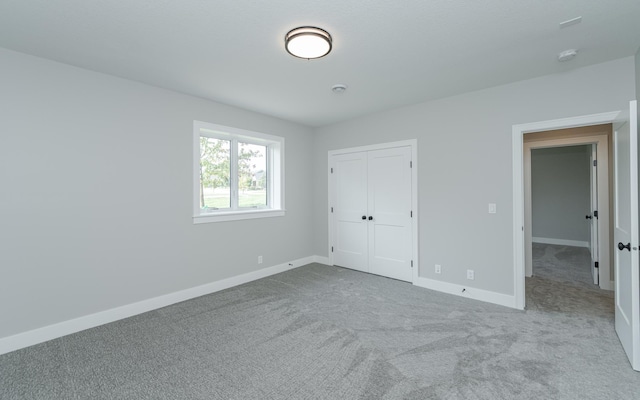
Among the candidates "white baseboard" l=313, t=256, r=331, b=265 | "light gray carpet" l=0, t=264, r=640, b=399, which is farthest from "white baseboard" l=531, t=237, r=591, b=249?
"white baseboard" l=313, t=256, r=331, b=265

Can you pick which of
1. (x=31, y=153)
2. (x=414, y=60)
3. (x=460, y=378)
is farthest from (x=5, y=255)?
(x=414, y=60)

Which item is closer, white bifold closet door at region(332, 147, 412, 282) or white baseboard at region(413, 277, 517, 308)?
white baseboard at region(413, 277, 517, 308)

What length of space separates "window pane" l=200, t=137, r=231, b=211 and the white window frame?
0.07 metres

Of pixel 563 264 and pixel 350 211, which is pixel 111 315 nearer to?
pixel 350 211

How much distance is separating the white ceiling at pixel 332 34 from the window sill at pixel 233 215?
160 centimetres

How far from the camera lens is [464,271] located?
3.65 metres

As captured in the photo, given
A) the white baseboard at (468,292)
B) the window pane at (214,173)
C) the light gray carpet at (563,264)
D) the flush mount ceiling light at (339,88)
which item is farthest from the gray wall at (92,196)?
the light gray carpet at (563,264)

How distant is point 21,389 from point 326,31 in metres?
3.32

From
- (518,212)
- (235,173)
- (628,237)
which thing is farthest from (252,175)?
(628,237)

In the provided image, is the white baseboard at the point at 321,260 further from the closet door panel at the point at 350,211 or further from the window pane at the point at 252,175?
the window pane at the point at 252,175

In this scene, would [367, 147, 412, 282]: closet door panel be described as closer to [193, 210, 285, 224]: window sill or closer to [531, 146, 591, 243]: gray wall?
[193, 210, 285, 224]: window sill

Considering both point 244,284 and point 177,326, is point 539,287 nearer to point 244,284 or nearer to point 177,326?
point 244,284

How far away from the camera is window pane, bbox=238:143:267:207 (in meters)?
4.42

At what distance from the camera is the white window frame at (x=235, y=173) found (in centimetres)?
370
